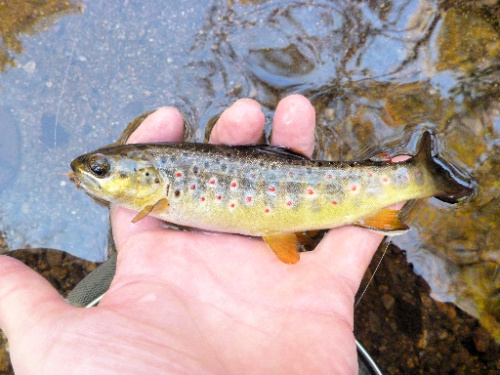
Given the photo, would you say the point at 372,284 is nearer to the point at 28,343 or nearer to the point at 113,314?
the point at 113,314

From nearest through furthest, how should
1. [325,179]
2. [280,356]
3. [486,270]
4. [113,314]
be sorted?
[113,314] → [280,356] → [325,179] → [486,270]

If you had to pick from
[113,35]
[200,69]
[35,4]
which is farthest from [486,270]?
[35,4]

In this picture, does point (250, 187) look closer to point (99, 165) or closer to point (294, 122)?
point (294, 122)

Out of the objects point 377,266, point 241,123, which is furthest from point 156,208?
point 377,266

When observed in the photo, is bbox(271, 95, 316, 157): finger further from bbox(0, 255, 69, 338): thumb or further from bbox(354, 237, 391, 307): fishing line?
bbox(0, 255, 69, 338): thumb

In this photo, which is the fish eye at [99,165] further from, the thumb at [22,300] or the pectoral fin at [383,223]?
the pectoral fin at [383,223]

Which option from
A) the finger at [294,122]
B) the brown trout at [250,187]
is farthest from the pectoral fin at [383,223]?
the finger at [294,122]
